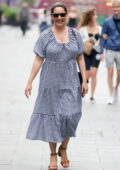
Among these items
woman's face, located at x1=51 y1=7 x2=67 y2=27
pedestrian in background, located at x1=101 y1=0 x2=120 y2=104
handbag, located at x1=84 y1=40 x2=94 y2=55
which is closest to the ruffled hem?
woman's face, located at x1=51 y1=7 x2=67 y2=27

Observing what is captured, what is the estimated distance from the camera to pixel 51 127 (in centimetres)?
716

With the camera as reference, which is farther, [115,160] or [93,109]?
[93,109]

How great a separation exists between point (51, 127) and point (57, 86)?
0.42 m

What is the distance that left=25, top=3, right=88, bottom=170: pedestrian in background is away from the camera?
7156 mm

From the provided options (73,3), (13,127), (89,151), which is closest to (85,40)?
(13,127)

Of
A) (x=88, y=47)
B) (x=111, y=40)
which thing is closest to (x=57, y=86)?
(x=111, y=40)

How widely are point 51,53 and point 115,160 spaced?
152cm

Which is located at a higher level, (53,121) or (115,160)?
(53,121)

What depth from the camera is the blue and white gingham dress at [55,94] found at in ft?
23.5

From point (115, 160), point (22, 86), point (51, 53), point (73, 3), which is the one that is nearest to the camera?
point (51, 53)

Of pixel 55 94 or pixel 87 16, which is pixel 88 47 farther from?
pixel 55 94

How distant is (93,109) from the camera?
11.6 m

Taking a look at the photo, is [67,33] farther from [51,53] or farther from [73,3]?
[73,3]

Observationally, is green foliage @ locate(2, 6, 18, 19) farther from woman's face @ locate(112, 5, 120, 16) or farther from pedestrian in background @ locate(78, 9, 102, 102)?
woman's face @ locate(112, 5, 120, 16)
